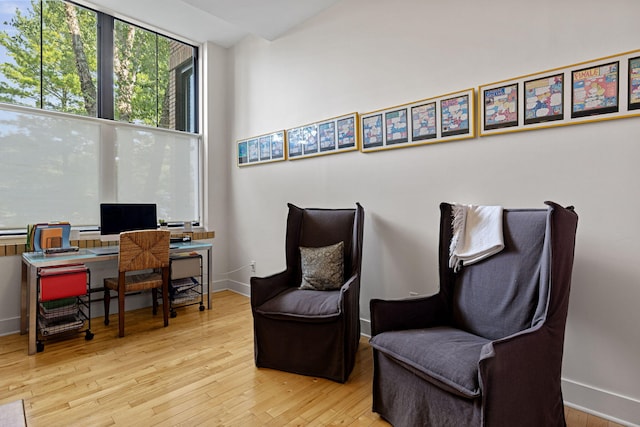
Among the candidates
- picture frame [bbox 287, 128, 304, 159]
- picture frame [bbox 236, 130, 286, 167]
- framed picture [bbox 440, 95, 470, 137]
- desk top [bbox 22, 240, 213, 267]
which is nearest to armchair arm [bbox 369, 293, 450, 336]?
framed picture [bbox 440, 95, 470, 137]

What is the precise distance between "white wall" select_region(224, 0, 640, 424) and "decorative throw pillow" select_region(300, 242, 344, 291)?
1.27 feet

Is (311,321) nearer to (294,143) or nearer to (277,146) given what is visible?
(294,143)

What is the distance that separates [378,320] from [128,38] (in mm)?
4065

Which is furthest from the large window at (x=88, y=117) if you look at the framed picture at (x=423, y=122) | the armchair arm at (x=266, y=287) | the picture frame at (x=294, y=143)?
the framed picture at (x=423, y=122)

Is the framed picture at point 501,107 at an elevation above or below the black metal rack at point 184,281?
above

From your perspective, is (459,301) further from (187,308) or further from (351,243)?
(187,308)

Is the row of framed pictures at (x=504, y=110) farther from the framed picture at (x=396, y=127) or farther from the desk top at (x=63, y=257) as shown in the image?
the desk top at (x=63, y=257)

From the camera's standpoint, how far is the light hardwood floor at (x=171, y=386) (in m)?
1.69

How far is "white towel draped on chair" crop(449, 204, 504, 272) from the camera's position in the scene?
1.74 metres

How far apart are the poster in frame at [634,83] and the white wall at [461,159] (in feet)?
0.24

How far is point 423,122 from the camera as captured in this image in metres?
2.35

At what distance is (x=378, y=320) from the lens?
173 centimetres

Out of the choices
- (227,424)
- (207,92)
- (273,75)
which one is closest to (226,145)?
(207,92)

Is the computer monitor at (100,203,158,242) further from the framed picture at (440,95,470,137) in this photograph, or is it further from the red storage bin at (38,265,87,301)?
the framed picture at (440,95,470,137)
